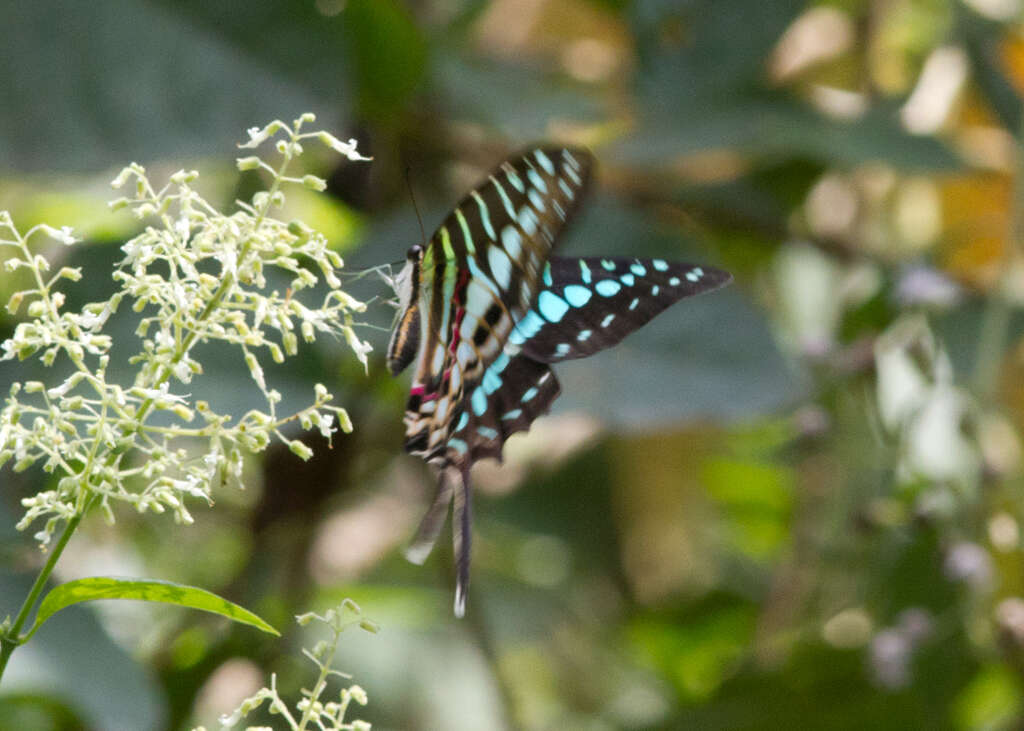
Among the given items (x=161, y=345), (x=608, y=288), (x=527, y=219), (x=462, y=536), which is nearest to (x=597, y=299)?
(x=608, y=288)

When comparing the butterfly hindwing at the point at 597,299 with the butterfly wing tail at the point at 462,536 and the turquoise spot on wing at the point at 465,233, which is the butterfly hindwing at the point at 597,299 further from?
the butterfly wing tail at the point at 462,536

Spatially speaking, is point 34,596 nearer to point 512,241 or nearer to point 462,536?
point 462,536

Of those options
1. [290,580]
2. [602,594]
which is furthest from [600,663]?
[290,580]

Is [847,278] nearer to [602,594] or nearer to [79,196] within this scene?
[602,594]

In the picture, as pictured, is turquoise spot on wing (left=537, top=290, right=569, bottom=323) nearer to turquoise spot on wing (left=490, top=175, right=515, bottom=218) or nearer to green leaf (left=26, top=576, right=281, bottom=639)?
turquoise spot on wing (left=490, top=175, right=515, bottom=218)

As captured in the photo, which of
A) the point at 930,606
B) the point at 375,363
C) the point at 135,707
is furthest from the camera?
the point at 375,363

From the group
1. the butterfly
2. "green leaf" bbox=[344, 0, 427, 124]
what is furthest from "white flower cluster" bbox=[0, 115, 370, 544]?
"green leaf" bbox=[344, 0, 427, 124]
